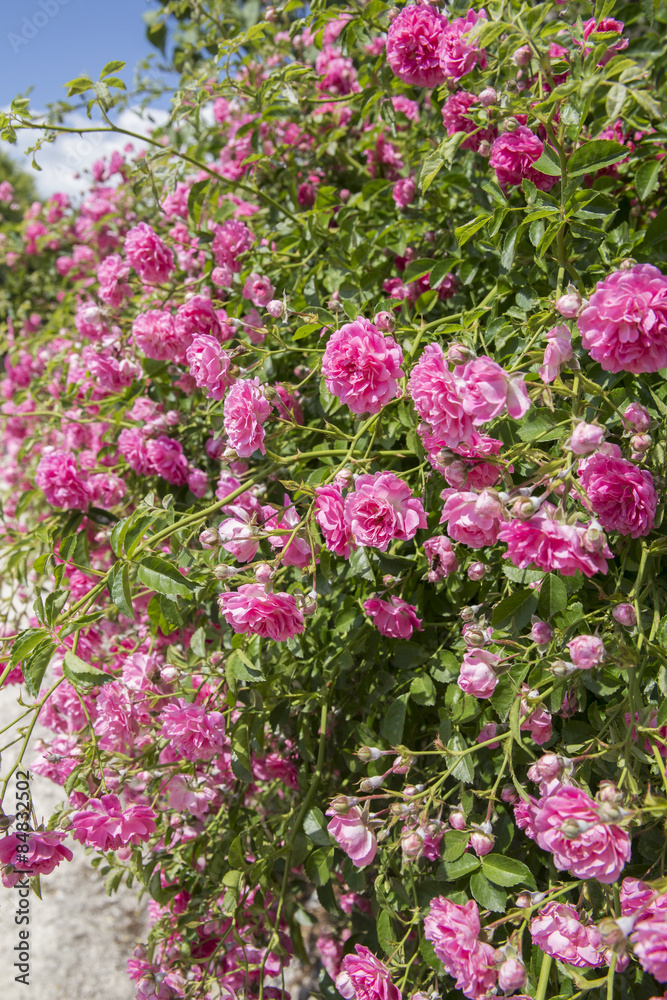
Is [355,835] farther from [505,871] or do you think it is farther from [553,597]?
[553,597]

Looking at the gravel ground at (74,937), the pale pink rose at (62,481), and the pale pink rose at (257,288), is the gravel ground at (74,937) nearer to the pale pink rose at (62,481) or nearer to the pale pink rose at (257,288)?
the pale pink rose at (62,481)

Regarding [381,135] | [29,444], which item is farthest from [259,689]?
[381,135]

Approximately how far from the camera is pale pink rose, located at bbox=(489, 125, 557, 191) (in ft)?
4.10

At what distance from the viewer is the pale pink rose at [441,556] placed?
1.23 m

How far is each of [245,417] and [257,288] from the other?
61 centimetres

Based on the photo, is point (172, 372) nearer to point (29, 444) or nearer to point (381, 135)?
point (29, 444)

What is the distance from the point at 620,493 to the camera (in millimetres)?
1051

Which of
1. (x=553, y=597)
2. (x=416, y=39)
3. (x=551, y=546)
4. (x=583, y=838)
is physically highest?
(x=416, y=39)

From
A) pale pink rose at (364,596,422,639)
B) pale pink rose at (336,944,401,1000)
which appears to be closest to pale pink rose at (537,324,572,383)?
pale pink rose at (364,596,422,639)

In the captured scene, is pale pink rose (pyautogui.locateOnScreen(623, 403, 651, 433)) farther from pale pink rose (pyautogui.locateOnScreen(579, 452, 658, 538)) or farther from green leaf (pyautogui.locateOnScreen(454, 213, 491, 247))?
green leaf (pyautogui.locateOnScreen(454, 213, 491, 247))

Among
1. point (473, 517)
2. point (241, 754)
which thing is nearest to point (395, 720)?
point (241, 754)

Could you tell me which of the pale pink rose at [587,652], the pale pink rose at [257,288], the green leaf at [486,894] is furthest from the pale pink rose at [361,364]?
the green leaf at [486,894]

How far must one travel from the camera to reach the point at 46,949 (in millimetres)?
2844

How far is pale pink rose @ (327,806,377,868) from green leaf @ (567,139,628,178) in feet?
3.87
